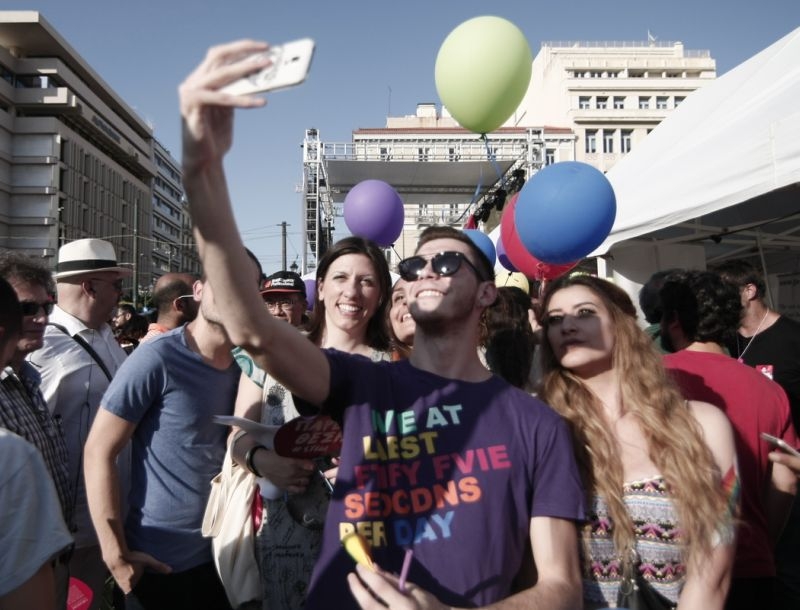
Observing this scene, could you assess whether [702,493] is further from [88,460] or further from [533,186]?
[533,186]

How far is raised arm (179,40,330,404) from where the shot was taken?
1147 mm

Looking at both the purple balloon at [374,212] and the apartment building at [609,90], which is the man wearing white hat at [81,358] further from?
the apartment building at [609,90]

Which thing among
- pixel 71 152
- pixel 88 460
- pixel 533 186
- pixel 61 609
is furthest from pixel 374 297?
pixel 71 152

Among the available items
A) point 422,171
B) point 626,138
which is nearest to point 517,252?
point 422,171

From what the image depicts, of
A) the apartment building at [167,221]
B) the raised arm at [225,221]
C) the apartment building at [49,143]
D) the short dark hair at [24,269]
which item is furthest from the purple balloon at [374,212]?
the apartment building at [167,221]

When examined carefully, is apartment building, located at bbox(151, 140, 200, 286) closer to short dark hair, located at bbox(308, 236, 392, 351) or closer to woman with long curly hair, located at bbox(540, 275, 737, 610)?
short dark hair, located at bbox(308, 236, 392, 351)

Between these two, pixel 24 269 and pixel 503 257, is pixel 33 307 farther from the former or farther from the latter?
pixel 503 257

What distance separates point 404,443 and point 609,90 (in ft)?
205

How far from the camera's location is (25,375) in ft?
8.09

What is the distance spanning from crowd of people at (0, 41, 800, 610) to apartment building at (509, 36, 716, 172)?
5339 cm

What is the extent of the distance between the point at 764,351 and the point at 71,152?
65.6 meters

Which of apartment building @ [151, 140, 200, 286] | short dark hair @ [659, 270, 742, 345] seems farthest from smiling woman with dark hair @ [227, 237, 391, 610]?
apartment building @ [151, 140, 200, 286]

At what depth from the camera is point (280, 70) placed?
1.08 m

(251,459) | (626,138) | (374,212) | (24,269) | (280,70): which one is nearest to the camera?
(280,70)
